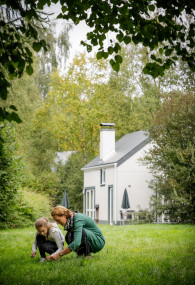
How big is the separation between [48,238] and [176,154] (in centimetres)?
1299

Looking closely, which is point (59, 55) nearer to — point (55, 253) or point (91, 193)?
point (91, 193)

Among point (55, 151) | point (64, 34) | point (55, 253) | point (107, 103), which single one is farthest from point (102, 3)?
point (55, 151)

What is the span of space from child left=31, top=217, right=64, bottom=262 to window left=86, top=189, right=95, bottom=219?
23668mm

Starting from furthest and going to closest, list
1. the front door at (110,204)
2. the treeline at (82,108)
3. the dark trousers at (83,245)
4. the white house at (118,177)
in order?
the treeline at (82,108) < the front door at (110,204) < the white house at (118,177) < the dark trousers at (83,245)

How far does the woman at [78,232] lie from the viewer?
21.4ft

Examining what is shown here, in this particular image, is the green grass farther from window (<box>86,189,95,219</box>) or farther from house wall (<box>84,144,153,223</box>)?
window (<box>86,189,95,219</box>)

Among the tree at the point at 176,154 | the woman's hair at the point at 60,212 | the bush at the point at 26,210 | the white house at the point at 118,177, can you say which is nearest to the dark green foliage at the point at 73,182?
the white house at the point at 118,177

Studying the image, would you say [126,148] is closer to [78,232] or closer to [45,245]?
[45,245]

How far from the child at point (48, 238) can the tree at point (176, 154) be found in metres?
11.8

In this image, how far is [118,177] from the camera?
26750mm

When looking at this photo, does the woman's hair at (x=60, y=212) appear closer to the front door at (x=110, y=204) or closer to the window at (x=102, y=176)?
the front door at (x=110, y=204)

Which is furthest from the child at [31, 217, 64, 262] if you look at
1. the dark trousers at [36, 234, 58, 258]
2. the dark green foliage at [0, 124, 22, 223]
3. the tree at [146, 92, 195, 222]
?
the tree at [146, 92, 195, 222]

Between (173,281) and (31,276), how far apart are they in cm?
202

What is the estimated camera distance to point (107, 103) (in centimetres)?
3725
